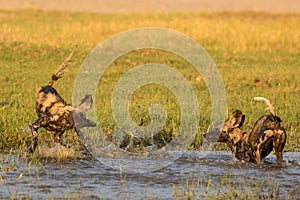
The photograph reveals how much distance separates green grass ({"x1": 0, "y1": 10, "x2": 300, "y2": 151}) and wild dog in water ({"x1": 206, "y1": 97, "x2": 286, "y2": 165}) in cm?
149

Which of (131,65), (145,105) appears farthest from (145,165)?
(131,65)

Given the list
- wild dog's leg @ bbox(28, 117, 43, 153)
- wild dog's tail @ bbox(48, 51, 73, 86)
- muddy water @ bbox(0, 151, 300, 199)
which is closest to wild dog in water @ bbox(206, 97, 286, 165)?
muddy water @ bbox(0, 151, 300, 199)

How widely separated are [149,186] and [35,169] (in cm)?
138

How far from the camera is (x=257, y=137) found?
8.10 metres

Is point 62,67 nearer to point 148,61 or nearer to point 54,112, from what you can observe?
point 54,112

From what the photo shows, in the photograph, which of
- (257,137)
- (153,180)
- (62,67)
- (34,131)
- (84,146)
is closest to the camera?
(153,180)

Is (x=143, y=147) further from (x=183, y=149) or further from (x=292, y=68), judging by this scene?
(x=292, y=68)

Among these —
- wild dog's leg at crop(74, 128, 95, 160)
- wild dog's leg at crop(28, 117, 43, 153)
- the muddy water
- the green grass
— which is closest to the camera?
the muddy water

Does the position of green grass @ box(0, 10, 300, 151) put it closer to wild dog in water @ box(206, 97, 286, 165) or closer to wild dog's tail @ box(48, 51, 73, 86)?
wild dog's tail @ box(48, 51, 73, 86)

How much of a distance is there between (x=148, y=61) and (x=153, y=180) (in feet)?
38.3

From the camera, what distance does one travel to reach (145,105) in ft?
40.7

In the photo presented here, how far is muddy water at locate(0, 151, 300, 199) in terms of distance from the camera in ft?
22.6

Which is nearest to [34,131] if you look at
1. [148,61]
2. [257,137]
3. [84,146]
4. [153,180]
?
[84,146]

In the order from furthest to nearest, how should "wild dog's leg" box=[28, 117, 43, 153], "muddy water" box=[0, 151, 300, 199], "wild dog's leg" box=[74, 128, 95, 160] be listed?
"wild dog's leg" box=[74, 128, 95, 160] < "wild dog's leg" box=[28, 117, 43, 153] < "muddy water" box=[0, 151, 300, 199]
